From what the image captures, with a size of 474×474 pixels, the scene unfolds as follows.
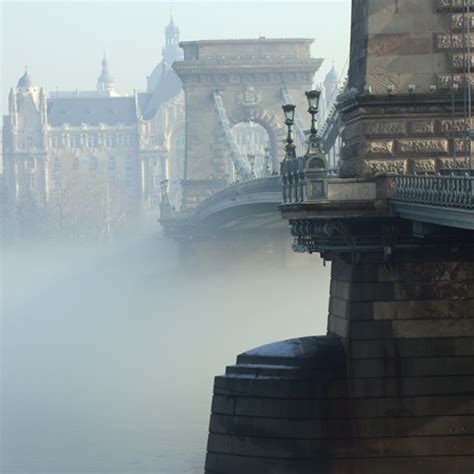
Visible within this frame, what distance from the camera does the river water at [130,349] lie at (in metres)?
52.3

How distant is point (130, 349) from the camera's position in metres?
82.2

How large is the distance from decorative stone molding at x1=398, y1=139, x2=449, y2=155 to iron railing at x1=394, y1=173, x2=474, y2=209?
0.84 metres

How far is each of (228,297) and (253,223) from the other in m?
7.42

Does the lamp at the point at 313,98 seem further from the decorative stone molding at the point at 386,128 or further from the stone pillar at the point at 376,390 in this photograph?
the stone pillar at the point at 376,390

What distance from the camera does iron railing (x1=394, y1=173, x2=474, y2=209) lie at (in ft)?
98.8

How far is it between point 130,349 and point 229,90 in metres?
49.6

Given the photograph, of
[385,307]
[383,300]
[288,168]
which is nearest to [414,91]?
[288,168]

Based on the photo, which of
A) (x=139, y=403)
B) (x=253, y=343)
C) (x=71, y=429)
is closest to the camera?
(x=71, y=429)

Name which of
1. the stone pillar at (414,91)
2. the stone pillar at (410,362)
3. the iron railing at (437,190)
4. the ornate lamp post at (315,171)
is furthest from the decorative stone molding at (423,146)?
the stone pillar at (410,362)

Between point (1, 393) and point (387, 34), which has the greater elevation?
point (387, 34)

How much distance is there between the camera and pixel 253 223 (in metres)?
96.2

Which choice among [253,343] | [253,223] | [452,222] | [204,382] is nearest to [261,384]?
[452,222]

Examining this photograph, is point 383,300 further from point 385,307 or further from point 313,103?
point 313,103

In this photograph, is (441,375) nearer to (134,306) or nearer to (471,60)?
(471,60)
